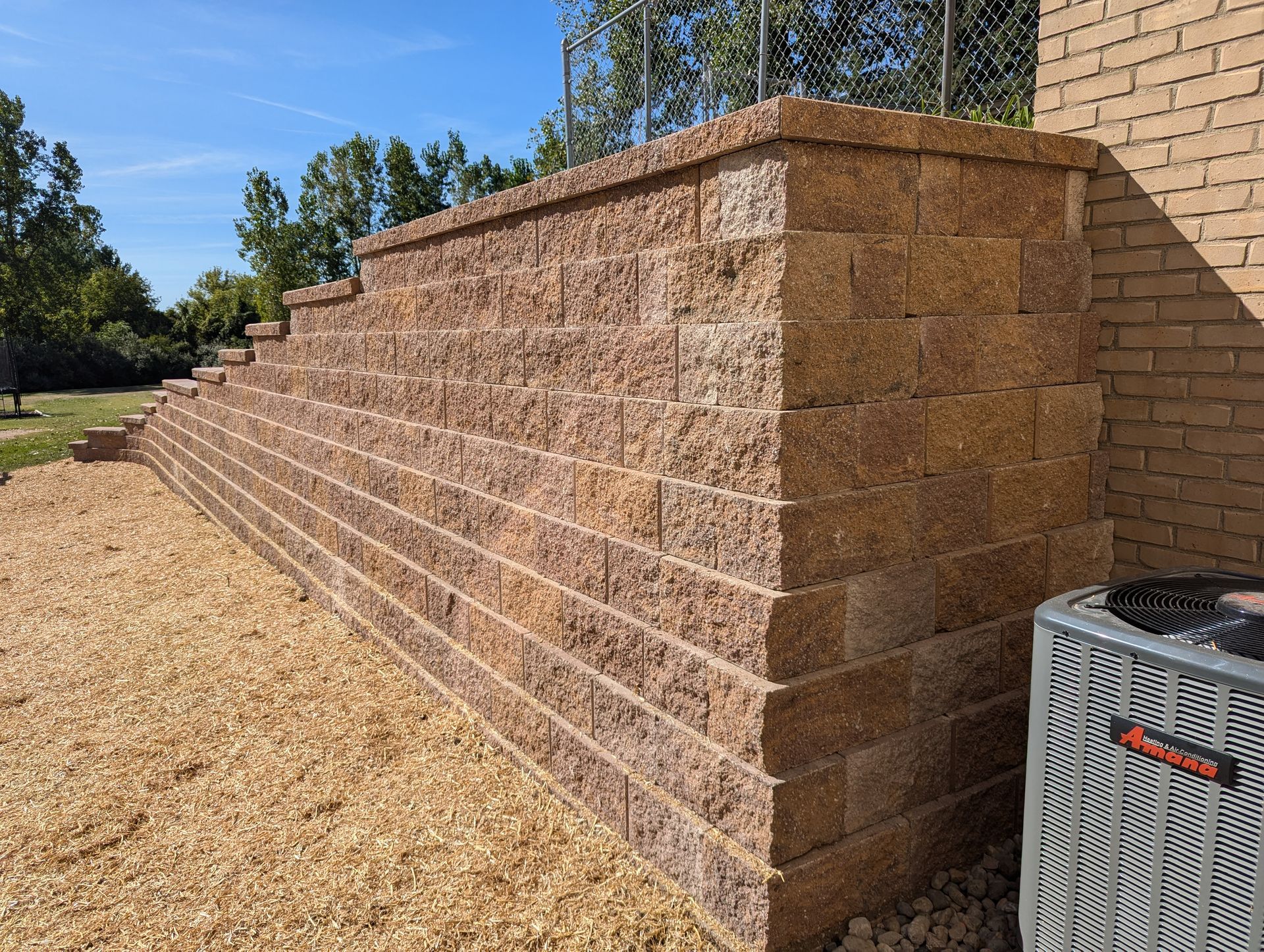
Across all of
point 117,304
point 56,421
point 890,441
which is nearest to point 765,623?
point 890,441

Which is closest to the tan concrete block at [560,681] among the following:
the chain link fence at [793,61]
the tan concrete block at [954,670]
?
the tan concrete block at [954,670]

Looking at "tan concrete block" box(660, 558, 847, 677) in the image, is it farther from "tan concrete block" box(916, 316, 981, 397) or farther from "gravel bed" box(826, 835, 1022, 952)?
"gravel bed" box(826, 835, 1022, 952)

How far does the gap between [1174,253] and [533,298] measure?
2.38 m

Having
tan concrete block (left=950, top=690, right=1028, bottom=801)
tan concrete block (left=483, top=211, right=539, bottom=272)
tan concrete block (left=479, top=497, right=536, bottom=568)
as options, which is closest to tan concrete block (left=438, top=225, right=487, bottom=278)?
tan concrete block (left=483, top=211, right=539, bottom=272)

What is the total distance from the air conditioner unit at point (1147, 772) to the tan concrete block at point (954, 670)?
52 cm

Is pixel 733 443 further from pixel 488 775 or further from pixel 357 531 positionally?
pixel 357 531

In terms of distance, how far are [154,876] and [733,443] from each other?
2.75 meters

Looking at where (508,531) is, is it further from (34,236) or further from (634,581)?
(34,236)

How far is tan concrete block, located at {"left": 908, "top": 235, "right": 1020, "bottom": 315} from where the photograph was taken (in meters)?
2.71

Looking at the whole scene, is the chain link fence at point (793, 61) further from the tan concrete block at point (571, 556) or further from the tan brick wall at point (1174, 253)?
the tan concrete block at point (571, 556)

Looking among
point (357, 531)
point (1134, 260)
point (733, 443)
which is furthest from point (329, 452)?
point (1134, 260)

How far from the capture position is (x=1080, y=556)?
3.29 m

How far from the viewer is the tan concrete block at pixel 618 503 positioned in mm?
2975

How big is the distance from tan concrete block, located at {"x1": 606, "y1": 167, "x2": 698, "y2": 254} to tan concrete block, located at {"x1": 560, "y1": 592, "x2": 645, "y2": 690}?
131 cm
